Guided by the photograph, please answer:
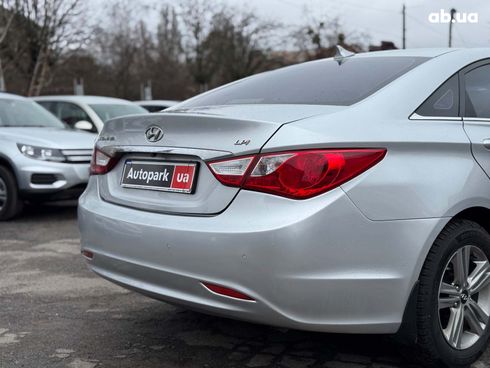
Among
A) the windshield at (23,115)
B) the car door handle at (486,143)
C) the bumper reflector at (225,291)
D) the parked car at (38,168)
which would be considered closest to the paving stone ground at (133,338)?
the bumper reflector at (225,291)

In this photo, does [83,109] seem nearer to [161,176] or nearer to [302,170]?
[161,176]

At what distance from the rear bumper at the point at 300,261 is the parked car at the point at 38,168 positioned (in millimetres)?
4616

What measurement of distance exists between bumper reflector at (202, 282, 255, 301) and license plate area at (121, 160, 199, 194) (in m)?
0.44

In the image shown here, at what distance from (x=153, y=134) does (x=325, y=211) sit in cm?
102

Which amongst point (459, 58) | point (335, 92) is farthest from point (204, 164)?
point (459, 58)

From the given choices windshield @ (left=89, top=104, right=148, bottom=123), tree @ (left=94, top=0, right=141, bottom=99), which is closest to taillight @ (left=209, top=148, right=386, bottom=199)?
windshield @ (left=89, top=104, right=148, bottom=123)

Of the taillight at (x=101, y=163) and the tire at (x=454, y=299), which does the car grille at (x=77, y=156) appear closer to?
the taillight at (x=101, y=163)

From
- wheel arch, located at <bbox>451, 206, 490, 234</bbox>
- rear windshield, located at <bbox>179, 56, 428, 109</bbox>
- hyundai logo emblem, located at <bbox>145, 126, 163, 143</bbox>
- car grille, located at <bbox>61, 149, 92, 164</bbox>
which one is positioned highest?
rear windshield, located at <bbox>179, 56, 428, 109</bbox>

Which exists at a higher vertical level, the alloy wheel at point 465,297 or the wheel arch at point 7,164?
the wheel arch at point 7,164

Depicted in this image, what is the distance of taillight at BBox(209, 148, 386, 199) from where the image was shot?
2.53m

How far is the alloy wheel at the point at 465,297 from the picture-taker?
291 centimetres

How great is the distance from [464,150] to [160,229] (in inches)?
58.1

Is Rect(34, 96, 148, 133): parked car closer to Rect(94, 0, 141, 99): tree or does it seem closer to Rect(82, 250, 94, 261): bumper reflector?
Rect(82, 250, 94, 261): bumper reflector

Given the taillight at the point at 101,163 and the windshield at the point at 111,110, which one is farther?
the windshield at the point at 111,110
